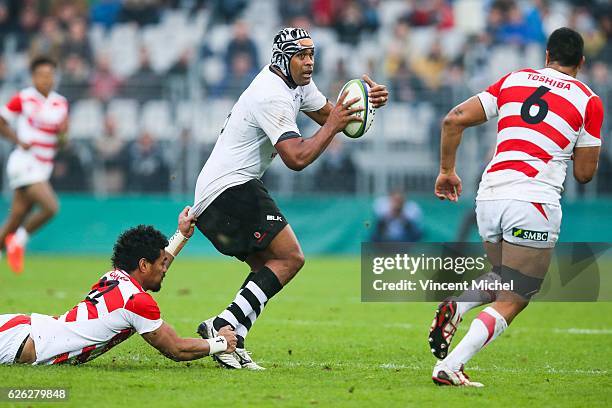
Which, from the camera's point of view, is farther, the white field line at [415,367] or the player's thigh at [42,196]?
the player's thigh at [42,196]

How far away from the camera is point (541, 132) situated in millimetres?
7355

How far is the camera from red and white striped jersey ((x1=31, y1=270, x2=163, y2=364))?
7.59 meters

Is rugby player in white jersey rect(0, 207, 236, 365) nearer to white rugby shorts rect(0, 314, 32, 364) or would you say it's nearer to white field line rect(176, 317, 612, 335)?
white rugby shorts rect(0, 314, 32, 364)

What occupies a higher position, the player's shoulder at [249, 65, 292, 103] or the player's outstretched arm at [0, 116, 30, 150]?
the player's shoulder at [249, 65, 292, 103]

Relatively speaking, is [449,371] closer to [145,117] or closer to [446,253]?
[446,253]

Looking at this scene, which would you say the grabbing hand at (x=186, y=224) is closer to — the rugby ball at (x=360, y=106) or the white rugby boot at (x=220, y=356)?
the white rugby boot at (x=220, y=356)

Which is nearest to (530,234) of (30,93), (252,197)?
(252,197)

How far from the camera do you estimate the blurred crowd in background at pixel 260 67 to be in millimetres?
20766

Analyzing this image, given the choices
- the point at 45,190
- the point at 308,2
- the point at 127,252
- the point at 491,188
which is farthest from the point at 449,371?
the point at 308,2

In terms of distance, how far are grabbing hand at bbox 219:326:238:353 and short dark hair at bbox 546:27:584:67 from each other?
10.8ft

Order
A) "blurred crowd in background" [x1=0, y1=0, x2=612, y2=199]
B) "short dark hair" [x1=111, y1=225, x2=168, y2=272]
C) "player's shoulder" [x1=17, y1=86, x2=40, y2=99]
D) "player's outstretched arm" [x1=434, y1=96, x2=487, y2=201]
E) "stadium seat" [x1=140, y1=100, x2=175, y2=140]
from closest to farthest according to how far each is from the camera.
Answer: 1. "player's outstretched arm" [x1=434, y1=96, x2=487, y2=201]
2. "short dark hair" [x1=111, y1=225, x2=168, y2=272]
3. "player's shoulder" [x1=17, y1=86, x2=40, y2=99]
4. "blurred crowd in background" [x1=0, y1=0, x2=612, y2=199]
5. "stadium seat" [x1=140, y1=100, x2=175, y2=140]

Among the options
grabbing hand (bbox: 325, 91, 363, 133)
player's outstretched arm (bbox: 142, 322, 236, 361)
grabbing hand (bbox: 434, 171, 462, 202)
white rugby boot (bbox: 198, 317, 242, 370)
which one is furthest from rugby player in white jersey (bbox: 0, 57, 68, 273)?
grabbing hand (bbox: 434, 171, 462, 202)

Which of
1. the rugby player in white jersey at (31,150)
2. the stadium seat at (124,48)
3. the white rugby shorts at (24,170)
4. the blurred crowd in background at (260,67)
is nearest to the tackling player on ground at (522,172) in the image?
the rugby player in white jersey at (31,150)

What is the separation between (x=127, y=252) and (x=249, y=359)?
4.40ft
